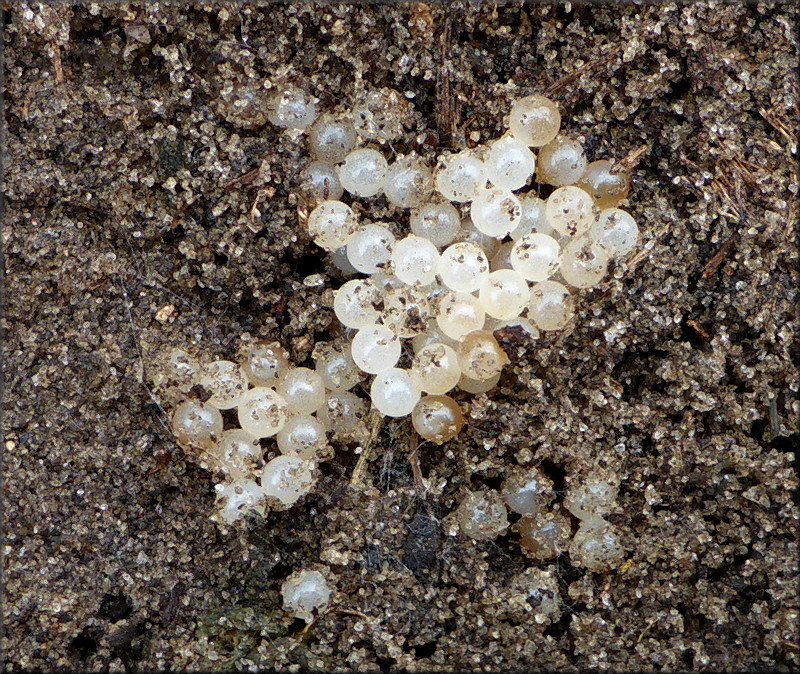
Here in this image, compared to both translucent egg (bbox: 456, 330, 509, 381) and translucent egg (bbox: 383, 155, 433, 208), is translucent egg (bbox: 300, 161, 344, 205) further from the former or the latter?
translucent egg (bbox: 456, 330, 509, 381)

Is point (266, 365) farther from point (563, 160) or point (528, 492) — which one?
point (563, 160)

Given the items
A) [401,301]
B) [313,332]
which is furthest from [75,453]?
[401,301]

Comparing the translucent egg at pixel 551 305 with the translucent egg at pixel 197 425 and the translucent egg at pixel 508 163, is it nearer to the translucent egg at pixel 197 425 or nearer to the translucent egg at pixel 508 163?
the translucent egg at pixel 508 163

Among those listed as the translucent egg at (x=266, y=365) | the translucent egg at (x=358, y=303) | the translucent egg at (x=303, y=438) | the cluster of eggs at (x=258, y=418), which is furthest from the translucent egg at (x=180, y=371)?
the translucent egg at (x=358, y=303)

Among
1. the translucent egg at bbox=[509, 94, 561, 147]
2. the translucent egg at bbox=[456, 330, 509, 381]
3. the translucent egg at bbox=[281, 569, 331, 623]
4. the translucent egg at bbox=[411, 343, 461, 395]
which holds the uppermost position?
the translucent egg at bbox=[509, 94, 561, 147]

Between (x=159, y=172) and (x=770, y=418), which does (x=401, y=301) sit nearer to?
(x=159, y=172)

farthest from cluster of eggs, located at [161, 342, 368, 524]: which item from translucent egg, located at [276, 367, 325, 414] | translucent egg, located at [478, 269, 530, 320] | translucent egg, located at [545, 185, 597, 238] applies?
translucent egg, located at [545, 185, 597, 238]

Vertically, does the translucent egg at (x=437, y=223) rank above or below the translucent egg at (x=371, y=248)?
above
